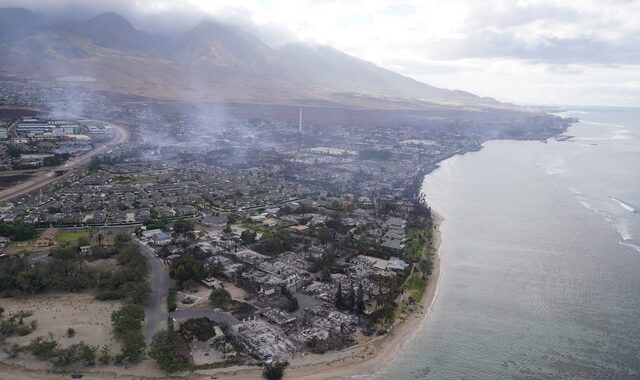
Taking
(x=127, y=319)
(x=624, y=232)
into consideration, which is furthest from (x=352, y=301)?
(x=624, y=232)

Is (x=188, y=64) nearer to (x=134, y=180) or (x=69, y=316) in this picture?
(x=134, y=180)

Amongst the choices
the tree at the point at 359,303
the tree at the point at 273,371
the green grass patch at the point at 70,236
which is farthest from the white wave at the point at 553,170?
the tree at the point at 273,371

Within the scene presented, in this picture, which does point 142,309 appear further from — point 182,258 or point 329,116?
point 329,116

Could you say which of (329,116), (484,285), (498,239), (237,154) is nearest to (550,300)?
(484,285)

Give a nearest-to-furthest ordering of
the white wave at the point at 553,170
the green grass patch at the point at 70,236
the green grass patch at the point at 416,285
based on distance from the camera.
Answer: the green grass patch at the point at 416,285 → the green grass patch at the point at 70,236 → the white wave at the point at 553,170

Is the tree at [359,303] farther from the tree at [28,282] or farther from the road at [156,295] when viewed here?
the tree at [28,282]
